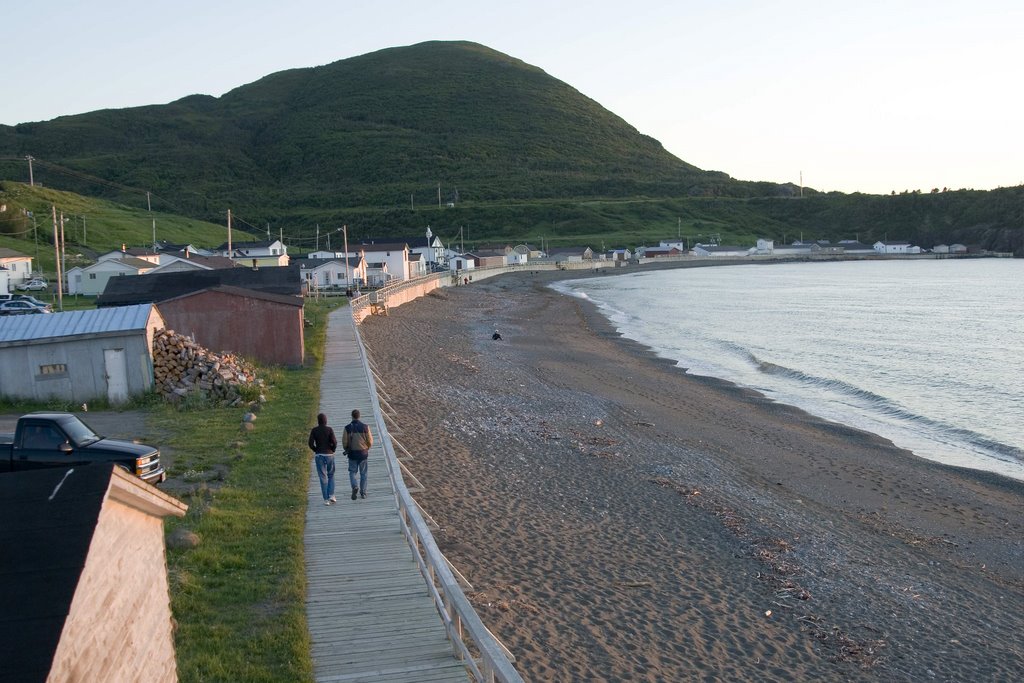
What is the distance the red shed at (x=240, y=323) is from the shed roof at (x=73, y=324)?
509 cm

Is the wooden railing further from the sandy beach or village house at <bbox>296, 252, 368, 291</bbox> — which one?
village house at <bbox>296, 252, 368, 291</bbox>

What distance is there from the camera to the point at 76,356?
2152 centimetres

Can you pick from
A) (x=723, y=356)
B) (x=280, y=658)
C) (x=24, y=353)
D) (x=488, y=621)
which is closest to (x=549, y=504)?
(x=488, y=621)

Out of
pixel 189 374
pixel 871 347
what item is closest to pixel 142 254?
pixel 189 374

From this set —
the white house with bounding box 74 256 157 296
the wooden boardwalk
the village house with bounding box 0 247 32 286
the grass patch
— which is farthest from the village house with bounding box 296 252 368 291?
the wooden boardwalk

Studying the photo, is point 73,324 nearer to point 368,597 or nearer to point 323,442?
point 323,442

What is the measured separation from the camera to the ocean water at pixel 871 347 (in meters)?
26.9

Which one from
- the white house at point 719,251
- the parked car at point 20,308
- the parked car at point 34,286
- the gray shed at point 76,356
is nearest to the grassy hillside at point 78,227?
the parked car at point 34,286

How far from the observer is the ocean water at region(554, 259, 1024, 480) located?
26.9 metres

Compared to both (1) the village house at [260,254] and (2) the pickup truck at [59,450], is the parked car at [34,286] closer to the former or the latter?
(1) the village house at [260,254]

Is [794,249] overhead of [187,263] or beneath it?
beneath

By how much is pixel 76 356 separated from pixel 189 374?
2621 millimetres

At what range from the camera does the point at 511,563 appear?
1299 cm

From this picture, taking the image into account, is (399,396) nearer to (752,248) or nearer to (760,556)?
(760,556)
